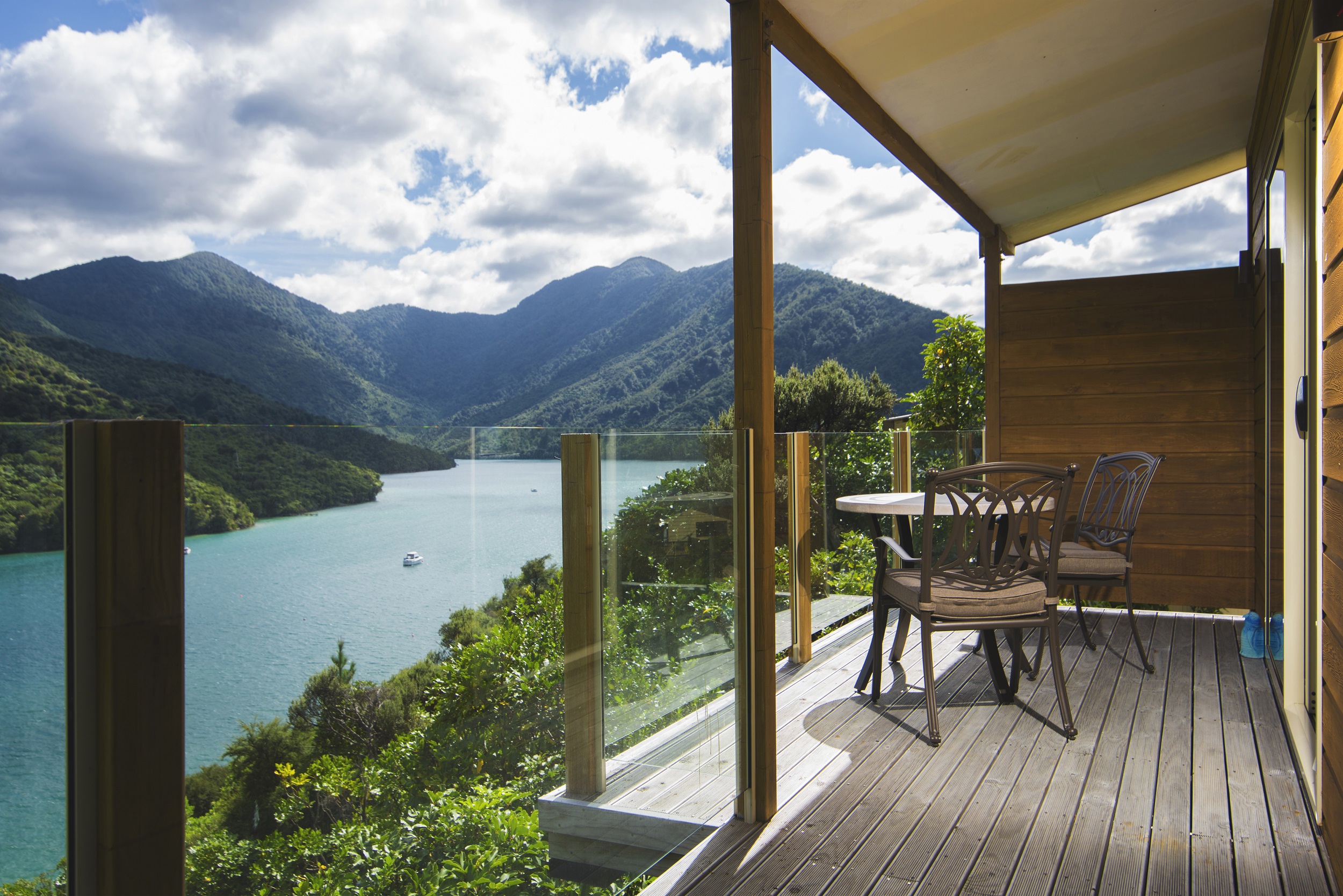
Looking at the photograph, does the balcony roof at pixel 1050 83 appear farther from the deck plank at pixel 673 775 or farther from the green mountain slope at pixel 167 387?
the green mountain slope at pixel 167 387

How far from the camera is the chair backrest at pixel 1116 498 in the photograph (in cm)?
349

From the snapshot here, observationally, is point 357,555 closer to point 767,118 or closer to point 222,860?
point 222,860

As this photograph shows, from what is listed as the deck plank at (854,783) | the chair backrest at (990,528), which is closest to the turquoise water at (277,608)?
the deck plank at (854,783)

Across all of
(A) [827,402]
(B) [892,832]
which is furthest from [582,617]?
(A) [827,402]

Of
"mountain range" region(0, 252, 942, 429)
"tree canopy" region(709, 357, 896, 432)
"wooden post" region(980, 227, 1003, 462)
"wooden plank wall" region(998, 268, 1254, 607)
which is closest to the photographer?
"wooden plank wall" region(998, 268, 1254, 607)

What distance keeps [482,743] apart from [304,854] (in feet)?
1.21

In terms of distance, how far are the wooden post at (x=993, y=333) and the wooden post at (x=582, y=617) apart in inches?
152

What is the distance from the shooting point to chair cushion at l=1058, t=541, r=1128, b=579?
132 inches

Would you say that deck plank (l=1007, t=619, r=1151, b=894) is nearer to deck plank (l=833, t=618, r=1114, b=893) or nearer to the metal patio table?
deck plank (l=833, t=618, r=1114, b=893)

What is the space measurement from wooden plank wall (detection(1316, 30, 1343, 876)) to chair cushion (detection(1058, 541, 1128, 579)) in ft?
4.73

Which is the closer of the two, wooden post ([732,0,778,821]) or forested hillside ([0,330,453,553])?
forested hillside ([0,330,453,553])

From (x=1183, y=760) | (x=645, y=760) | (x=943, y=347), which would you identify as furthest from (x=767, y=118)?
(x=943, y=347)

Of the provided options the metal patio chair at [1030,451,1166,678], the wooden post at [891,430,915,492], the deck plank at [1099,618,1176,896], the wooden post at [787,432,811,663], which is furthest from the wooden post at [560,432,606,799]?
the wooden post at [891,430,915,492]

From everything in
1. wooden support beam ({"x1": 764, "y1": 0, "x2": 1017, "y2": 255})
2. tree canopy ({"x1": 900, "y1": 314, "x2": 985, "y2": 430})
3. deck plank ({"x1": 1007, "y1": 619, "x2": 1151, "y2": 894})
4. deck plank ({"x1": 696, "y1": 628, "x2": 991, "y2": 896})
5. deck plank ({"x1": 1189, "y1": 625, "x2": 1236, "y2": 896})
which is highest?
wooden support beam ({"x1": 764, "y1": 0, "x2": 1017, "y2": 255})
